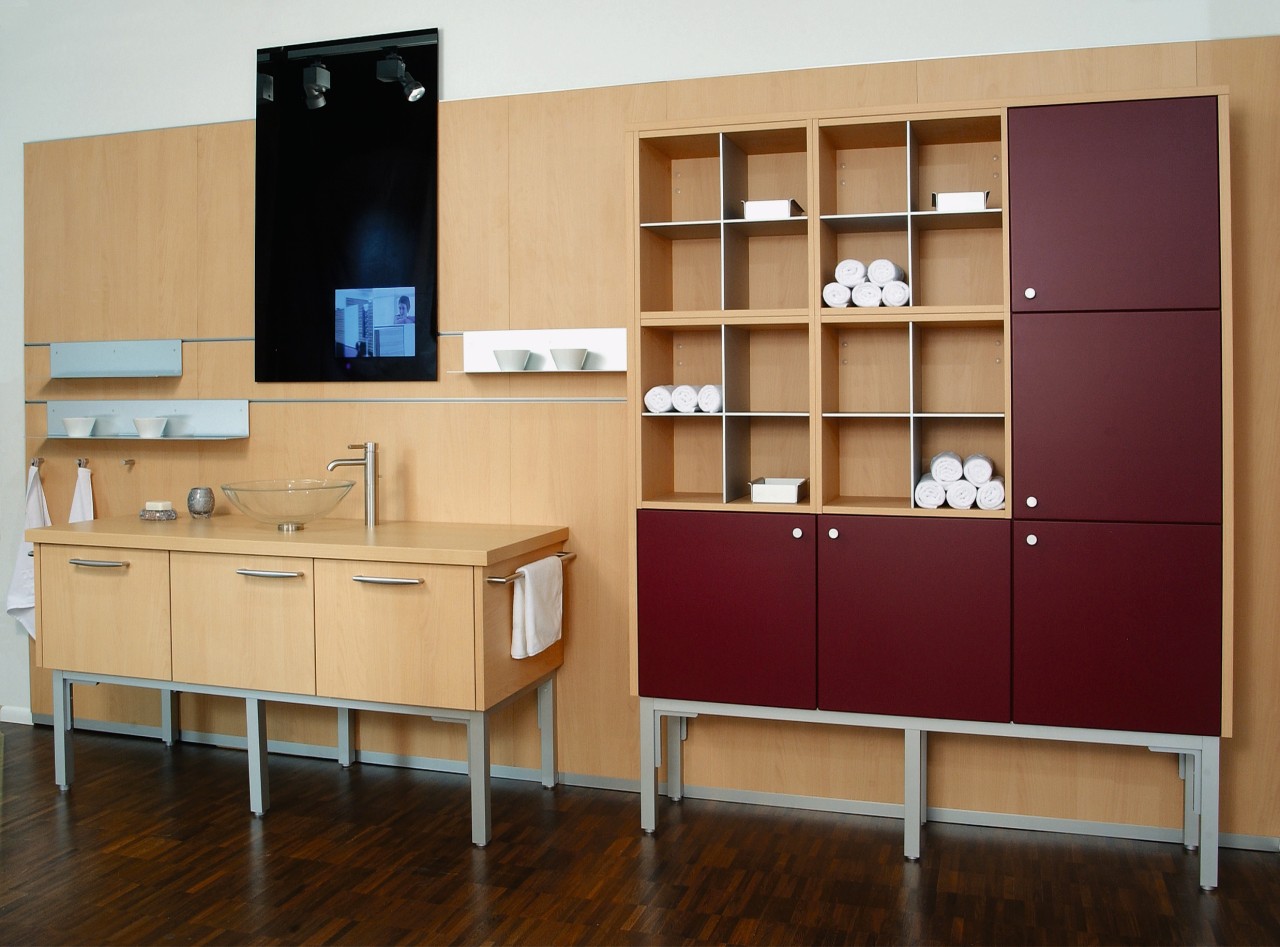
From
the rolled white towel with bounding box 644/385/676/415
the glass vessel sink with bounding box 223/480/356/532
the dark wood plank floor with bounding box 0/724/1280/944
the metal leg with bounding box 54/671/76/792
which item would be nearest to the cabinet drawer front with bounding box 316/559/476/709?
the glass vessel sink with bounding box 223/480/356/532

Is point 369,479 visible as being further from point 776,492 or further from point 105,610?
point 776,492

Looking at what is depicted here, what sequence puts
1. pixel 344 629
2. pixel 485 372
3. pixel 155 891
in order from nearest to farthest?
pixel 155 891
pixel 344 629
pixel 485 372

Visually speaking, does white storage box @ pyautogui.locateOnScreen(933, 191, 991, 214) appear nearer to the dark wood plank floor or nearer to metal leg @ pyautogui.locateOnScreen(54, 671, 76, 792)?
the dark wood plank floor

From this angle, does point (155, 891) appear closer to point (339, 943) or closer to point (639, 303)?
point (339, 943)

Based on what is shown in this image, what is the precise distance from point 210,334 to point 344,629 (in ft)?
5.18

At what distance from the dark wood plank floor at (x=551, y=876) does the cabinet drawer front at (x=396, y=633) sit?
1.53ft

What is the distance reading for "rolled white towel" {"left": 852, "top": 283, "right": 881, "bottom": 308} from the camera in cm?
329

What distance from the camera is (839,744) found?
12.0 feet

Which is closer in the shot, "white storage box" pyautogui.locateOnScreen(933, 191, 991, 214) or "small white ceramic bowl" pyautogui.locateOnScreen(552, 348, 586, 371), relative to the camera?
"white storage box" pyautogui.locateOnScreen(933, 191, 991, 214)

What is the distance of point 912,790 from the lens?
325 centimetres

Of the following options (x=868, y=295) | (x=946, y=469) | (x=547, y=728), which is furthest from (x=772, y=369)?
(x=547, y=728)

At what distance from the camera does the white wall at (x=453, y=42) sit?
3391mm

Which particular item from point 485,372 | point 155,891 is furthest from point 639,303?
point 155,891

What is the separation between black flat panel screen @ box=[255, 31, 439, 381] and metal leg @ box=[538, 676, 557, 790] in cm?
120
